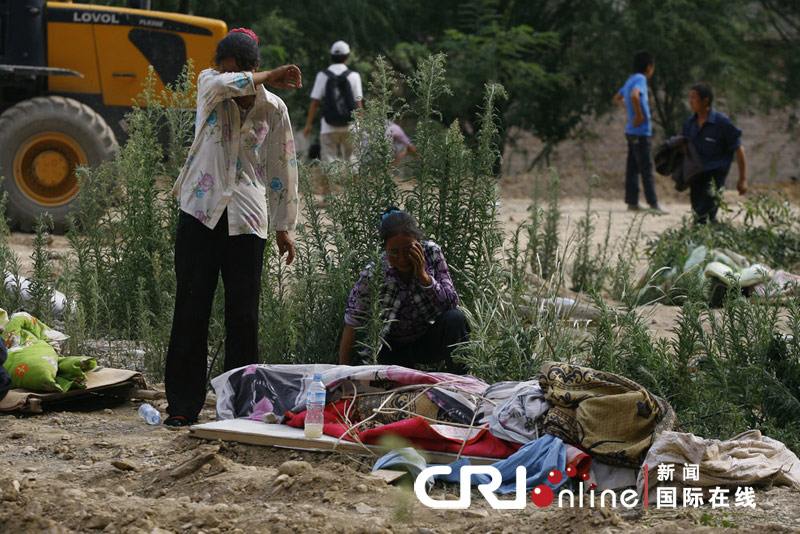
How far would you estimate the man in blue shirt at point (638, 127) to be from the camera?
14633 mm

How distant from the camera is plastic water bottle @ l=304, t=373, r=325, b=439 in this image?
5223 millimetres

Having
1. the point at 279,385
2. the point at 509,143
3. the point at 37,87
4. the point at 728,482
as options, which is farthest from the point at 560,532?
the point at 509,143

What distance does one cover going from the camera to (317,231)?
661 cm

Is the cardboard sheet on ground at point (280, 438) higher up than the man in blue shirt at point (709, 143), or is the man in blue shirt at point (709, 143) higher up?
the man in blue shirt at point (709, 143)

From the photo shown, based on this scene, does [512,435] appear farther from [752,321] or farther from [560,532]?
[752,321]

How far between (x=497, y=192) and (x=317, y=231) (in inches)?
36.2

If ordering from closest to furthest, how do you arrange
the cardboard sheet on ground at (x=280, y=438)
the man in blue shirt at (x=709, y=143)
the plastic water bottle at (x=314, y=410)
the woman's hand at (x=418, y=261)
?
1. the cardboard sheet on ground at (x=280, y=438)
2. the plastic water bottle at (x=314, y=410)
3. the woman's hand at (x=418, y=261)
4. the man in blue shirt at (x=709, y=143)

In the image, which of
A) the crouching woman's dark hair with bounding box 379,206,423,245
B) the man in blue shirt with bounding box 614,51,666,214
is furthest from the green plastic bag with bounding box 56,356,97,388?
the man in blue shirt with bounding box 614,51,666,214

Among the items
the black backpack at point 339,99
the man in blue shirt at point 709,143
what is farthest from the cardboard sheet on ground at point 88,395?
the black backpack at point 339,99

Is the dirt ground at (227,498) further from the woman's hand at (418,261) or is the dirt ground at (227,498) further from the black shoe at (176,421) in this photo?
the woman's hand at (418,261)

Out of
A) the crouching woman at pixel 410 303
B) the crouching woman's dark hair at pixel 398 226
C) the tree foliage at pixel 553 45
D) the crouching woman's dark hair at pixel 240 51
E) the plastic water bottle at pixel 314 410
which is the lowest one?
the plastic water bottle at pixel 314 410

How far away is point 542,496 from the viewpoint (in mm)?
4645

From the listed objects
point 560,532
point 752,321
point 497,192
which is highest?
point 497,192

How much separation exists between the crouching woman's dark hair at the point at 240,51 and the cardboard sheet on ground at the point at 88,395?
1.59 m
